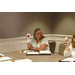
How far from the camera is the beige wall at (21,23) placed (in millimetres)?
4164

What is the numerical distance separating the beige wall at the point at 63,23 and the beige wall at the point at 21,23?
20 centimetres

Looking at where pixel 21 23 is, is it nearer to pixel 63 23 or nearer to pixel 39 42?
pixel 39 42

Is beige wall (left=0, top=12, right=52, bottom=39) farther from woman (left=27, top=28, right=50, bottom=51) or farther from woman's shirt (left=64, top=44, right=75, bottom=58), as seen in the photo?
woman's shirt (left=64, top=44, right=75, bottom=58)

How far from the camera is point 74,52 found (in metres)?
2.71

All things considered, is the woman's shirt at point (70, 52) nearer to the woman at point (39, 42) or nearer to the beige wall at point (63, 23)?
the woman at point (39, 42)

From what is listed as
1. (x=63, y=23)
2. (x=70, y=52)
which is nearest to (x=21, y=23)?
(x=63, y=23)

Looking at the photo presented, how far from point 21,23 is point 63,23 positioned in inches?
57.7

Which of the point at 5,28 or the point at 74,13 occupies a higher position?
the point at 74,13

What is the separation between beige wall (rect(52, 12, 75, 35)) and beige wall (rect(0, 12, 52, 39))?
201 mm

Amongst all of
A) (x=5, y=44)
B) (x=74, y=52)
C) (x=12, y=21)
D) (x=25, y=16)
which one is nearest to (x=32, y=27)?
(x=25, y=16)

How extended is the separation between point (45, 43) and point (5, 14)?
162 centimetres

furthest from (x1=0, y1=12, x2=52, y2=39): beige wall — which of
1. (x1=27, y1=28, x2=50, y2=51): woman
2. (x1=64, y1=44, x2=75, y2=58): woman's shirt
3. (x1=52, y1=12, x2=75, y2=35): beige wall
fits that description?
(x1=64, y1=44, x2=75, y2=58): woman's shirt

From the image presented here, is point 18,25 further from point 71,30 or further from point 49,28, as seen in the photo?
point 71,30

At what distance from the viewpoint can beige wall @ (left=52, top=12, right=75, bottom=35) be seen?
4504mm
